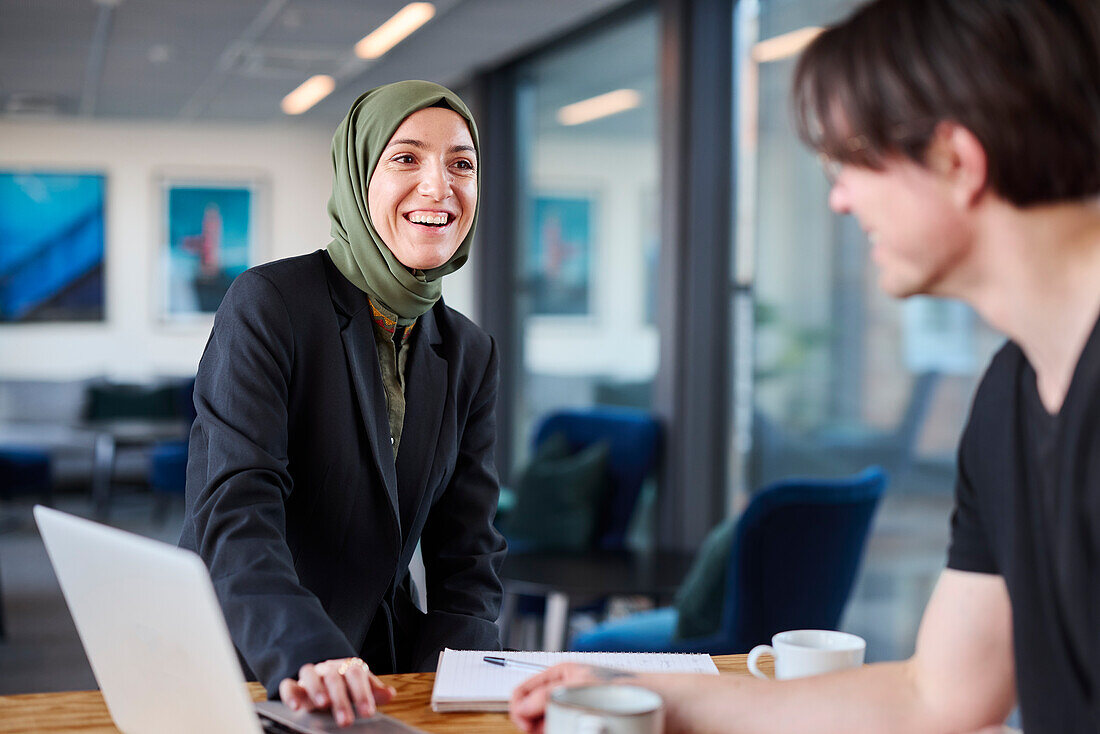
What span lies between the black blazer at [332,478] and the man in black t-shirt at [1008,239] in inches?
17.4

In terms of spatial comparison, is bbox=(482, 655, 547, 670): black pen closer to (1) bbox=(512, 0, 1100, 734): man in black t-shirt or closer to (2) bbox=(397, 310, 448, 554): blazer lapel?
(1) bbox=(512, 0, 1100, 734): man in black t-shirt

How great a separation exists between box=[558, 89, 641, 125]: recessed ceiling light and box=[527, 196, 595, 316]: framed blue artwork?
1.32 feet

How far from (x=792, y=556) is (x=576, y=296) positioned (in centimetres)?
313

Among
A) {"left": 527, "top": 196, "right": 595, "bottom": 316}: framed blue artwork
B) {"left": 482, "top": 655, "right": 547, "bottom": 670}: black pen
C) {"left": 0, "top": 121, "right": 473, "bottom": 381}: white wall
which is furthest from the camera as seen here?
{"left": 0, "top": 121, "right": 473, "bottom": 381}: white wall

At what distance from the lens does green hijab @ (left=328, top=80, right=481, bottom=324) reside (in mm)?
1670

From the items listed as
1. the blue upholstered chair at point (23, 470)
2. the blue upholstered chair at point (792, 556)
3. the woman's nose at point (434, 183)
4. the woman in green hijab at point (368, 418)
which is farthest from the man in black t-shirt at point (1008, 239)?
the blue upholstered chair at point (23, 470)

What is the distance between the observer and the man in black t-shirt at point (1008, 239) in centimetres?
91

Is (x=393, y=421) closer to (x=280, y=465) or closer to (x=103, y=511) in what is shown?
(x=280, y=465)

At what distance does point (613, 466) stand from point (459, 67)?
3.27m

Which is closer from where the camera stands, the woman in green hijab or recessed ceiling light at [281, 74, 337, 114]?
the woman in green hijab

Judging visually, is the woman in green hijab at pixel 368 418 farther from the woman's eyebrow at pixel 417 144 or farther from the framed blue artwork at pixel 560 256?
the framed blue artwork at pixel 560 256

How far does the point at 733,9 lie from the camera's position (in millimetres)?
4211

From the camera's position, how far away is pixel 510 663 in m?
1.35

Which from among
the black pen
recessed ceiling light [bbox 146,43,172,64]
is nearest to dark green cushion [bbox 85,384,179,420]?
recessed ceiling light [bbox 146,43,172,64]
